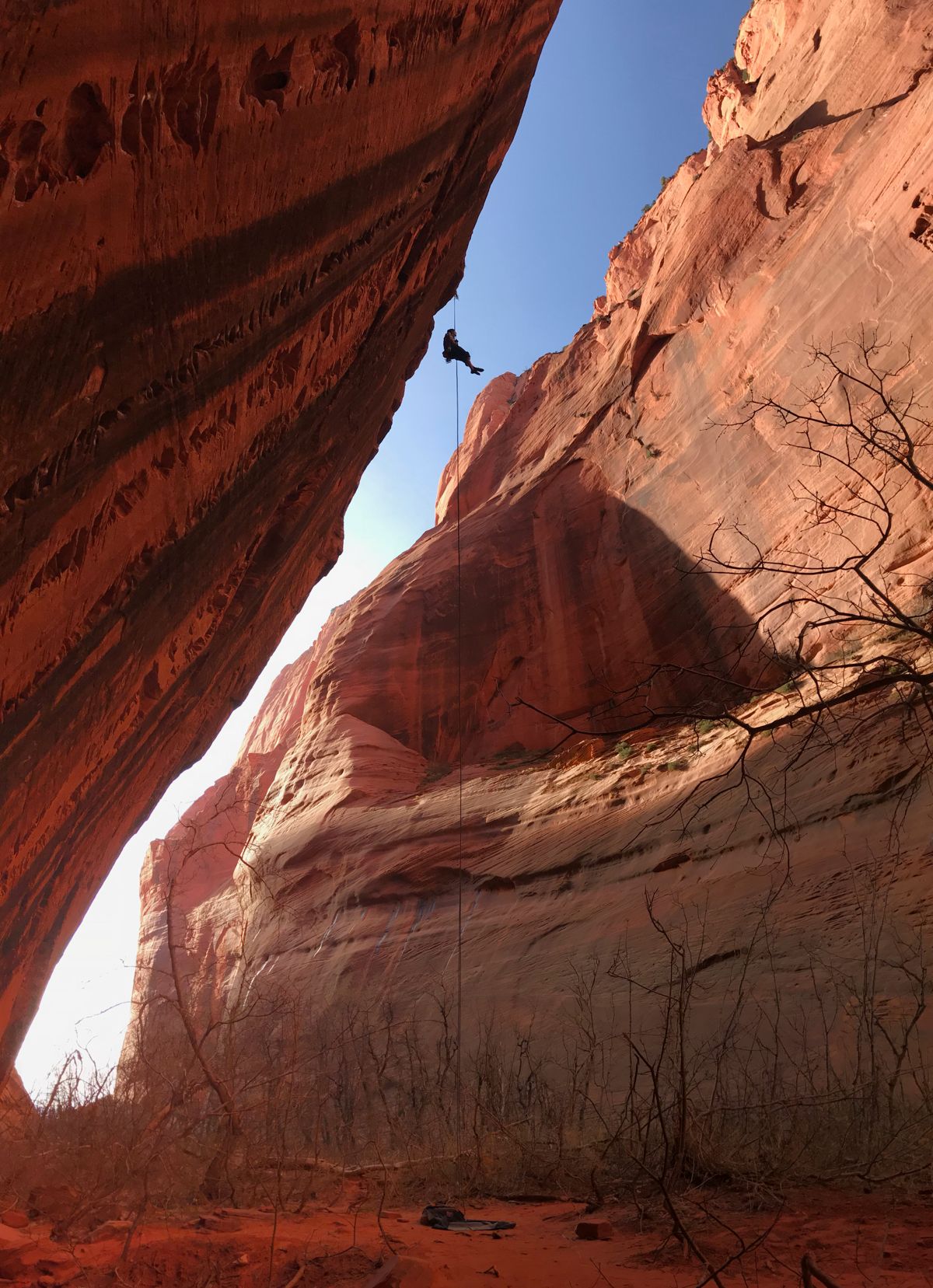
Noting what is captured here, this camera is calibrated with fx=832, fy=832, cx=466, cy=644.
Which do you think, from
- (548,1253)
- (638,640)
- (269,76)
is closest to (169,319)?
(269,76)

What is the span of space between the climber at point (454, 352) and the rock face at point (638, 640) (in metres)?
5.87

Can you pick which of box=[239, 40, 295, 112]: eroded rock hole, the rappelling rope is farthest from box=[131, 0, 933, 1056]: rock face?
box=[239, 40, 295, 112]: eroded rock hole

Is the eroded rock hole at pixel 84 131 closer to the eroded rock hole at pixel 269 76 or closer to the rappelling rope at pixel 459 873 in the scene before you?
the eroded rock hole at pixel 269 76

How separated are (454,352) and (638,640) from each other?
805 centimetres

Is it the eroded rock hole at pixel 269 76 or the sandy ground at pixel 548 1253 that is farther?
the sandy ground at pixel 548 1253

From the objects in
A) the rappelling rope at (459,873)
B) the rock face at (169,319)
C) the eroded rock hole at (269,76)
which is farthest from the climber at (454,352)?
the eroded rock hole at (269,76)

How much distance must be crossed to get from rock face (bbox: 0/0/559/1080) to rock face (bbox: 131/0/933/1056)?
165 cm

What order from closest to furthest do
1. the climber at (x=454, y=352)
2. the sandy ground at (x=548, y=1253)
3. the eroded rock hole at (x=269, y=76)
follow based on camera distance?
the eroded rock hole at (x=269, y=76) → the sandy ground at (x=548, y=1253) → the climber at (x=454, y=352)

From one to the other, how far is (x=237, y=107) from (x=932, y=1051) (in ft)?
25.5

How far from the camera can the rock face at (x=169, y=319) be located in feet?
8.09

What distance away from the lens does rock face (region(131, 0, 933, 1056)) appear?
1084 centimetres

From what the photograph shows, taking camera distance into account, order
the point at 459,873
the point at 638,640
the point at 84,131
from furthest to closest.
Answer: the point at 638,640, the point at 459,873, the point at 84,131

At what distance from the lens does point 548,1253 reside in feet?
14.4

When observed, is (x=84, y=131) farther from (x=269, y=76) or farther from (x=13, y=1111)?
(x=13, y=1111)
